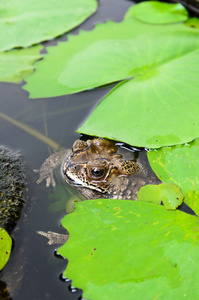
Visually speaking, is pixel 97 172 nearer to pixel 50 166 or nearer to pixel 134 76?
pixel 50 166

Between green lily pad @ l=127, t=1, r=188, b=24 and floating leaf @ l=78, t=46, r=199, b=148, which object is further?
green lily pad @ l=127, t=1, r=188, b=24

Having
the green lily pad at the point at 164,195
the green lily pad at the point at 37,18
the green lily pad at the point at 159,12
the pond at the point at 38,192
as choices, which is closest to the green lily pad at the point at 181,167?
the green lily pad at the point at 164,195

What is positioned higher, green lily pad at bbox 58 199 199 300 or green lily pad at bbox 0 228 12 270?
green lily pad at bbox 58 199 199 300

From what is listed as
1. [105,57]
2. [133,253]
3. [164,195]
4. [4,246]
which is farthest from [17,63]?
[133,253]

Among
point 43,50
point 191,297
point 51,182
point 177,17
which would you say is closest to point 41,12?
point 43,50

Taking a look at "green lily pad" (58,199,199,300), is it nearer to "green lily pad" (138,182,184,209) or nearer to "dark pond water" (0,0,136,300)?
"green lily pad" (138,182,184,209)

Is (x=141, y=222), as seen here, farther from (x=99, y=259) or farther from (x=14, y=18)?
(x=14, y=18)

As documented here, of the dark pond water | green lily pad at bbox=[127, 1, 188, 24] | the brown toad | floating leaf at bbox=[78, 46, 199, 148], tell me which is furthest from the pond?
green lily pad at bbox=[127, 1, 188, 24]
